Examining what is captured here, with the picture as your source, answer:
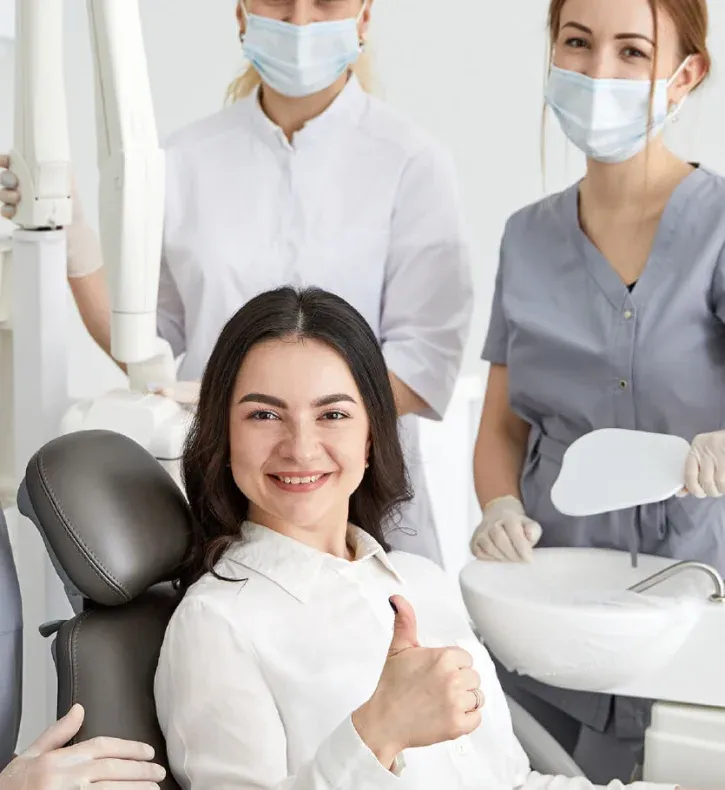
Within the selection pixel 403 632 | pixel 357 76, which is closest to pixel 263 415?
pixel 403 632

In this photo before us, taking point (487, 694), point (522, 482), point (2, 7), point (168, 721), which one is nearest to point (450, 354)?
point (522, 482)

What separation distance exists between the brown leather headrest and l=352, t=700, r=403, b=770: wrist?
378 millimetres

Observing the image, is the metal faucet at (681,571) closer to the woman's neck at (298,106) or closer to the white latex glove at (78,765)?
the white latex glove at (78,765)

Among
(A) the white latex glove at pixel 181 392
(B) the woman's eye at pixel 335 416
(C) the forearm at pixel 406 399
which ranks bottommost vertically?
(C) the forearm at pixel 406 399

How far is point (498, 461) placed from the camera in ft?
6.05

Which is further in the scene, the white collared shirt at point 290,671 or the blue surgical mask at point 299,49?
the blue surgical mask at point 299,49

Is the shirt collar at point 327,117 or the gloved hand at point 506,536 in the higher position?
the shirt collar at point 327,117

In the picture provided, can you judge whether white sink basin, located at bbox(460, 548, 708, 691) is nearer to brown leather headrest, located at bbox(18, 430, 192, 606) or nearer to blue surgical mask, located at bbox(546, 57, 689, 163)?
brown leather headrest, located at bbox(18, 430, 192, 606)

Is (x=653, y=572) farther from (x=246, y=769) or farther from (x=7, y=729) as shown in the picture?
(x=7, y=729)

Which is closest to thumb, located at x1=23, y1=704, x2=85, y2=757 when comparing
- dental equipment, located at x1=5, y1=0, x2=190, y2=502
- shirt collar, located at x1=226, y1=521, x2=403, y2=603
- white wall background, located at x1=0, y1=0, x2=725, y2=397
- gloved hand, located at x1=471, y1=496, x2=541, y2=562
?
shirt collar, located at x1=226, y1=521, x2=403, y2=603

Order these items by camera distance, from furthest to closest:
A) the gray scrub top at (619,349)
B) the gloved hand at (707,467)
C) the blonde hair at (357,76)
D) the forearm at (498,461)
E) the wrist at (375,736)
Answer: the blonde hair at (357,76)
the forearm at (498,461)
the gray scrub top at (619,349)
the gloved hand at (707,467)
the wrist at (375,736)

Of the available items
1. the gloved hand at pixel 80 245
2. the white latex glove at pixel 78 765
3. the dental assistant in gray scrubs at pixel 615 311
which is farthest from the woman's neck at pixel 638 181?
the white latex glove at pixel 78 765

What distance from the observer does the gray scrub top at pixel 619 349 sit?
1686mm

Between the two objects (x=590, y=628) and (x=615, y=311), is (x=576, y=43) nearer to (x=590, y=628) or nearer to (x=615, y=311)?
(x=615, y=311)
